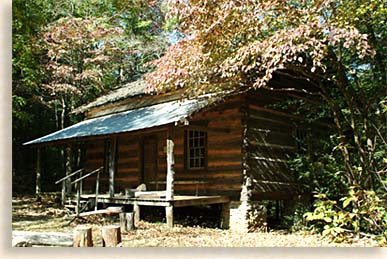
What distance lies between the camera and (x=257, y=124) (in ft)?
27.0

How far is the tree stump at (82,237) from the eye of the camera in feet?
16.8

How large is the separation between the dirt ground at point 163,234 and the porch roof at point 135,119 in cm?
149

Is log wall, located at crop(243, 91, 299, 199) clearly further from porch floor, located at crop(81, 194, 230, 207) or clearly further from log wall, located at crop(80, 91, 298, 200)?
porch floor, located at crop(81, 194, 230, 207)

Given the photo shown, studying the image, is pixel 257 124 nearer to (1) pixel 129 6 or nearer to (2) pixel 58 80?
(1) pixel 129 6

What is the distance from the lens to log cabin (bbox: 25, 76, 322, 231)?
24.8ft

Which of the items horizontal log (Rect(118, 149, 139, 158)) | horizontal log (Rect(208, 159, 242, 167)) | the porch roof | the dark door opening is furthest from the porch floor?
horizontal log (Rect(118, 149, 139, 158))

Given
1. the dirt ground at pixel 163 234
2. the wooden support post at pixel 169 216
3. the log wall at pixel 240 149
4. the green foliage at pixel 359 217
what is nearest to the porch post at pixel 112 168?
the dirt ground at pixel 163 234

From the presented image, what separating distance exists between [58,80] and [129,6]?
2.51m

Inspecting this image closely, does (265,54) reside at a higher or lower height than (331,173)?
higher

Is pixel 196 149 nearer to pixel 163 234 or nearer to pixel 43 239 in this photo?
pixel 163 234

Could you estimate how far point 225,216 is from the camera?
793 cm

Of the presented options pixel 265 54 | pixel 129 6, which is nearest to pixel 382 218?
pixel 265 54

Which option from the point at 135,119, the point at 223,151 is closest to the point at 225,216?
the point at 223,151

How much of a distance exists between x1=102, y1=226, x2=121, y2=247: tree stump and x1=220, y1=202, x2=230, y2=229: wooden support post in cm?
306
